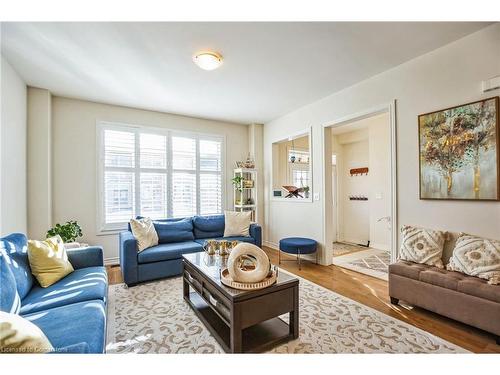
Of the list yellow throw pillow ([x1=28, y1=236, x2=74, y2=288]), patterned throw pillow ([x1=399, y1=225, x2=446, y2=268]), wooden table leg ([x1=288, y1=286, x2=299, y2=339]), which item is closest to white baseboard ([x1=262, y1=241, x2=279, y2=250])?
patterned throw pillow ([x1=399, y1=225, x2=446, y2=268])

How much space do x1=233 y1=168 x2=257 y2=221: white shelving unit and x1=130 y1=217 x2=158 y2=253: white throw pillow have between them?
6.65 feet

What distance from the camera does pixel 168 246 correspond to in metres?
3.50

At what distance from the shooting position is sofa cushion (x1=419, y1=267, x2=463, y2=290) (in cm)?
207

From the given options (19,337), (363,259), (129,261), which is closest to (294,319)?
(19,337)

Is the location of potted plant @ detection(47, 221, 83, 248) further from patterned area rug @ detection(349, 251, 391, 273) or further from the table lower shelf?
patterned area rug @ detection(349, 251, 391, 273)


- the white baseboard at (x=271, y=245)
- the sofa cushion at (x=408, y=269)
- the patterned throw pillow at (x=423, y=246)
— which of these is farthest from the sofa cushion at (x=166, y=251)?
the patterned throw pillow at (x=423, y=246)

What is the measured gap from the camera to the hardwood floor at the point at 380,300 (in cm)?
191

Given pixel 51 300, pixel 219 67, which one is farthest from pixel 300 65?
pixel 51 300

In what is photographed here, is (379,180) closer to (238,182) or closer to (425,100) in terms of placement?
(425,100)

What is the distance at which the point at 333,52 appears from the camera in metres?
2.59

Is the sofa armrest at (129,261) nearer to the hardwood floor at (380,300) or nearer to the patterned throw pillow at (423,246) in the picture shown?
the hardwood floor at (380,300)
